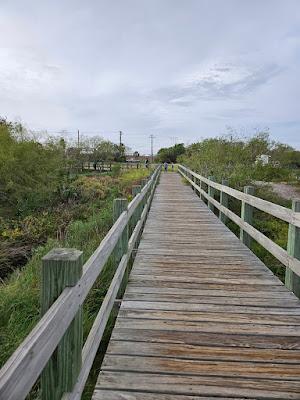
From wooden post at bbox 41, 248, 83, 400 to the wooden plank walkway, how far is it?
64 cm

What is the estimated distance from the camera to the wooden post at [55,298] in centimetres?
180

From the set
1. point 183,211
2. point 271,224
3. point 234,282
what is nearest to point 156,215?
point 183,211

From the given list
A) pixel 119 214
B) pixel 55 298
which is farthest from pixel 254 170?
pixel 55 298

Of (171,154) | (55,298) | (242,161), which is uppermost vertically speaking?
(171,154)

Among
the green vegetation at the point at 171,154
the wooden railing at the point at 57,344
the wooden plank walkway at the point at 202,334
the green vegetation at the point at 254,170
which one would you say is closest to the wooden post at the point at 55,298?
the wooden railing at the point at 57,344

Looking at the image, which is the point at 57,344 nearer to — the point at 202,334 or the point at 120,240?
the point at 202,334

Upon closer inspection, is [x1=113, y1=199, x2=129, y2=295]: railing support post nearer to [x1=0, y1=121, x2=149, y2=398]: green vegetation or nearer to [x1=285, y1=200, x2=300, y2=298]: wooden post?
[x1=0, y1=121, x2=149, y2=398]: green vegetation

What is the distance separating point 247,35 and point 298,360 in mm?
14755

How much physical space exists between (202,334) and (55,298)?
1789 mm

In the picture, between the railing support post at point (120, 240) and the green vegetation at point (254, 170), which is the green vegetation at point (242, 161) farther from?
the railing support post at point (120, 240)

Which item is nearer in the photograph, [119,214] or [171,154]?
[119,214]

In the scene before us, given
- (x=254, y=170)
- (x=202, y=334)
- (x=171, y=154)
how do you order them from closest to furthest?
(x=202, y=334) < (x=254, y=170) < (x=171, y=154)

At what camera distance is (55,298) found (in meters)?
1.80

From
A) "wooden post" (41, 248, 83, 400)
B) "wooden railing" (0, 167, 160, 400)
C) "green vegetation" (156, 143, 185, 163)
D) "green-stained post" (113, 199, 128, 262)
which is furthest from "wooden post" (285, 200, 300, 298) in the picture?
"green vegetation" (156, 143, 185, 163)
